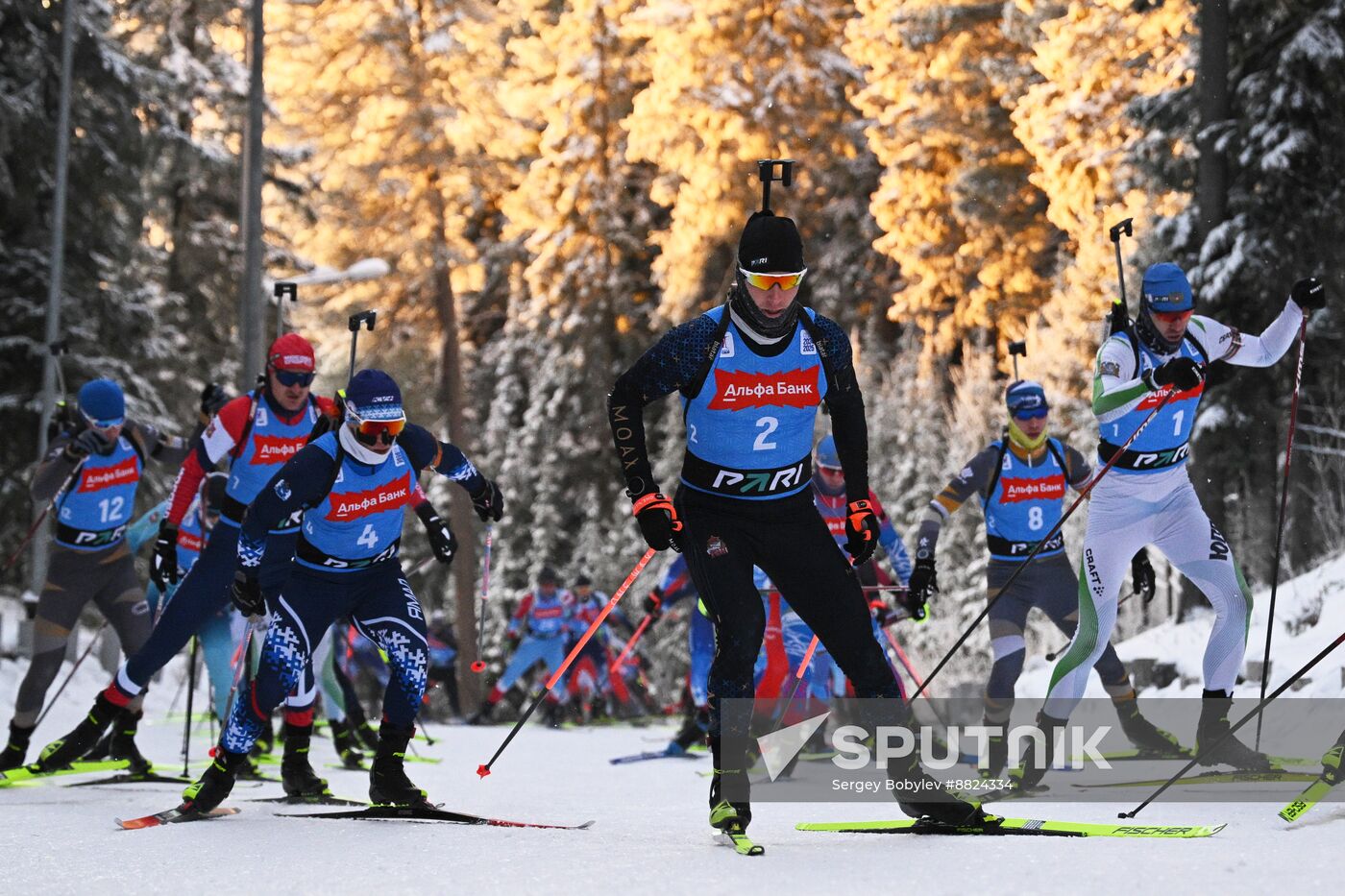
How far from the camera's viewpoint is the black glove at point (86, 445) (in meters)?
10.1

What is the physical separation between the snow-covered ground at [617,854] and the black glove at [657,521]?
1066mm

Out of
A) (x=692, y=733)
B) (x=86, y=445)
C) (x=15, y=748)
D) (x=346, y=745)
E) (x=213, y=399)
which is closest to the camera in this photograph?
(x=15, y=748)

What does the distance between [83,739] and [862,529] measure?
4696 millimetres

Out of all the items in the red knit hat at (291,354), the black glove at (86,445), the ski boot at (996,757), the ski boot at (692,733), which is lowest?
the ski boot at (692,733)

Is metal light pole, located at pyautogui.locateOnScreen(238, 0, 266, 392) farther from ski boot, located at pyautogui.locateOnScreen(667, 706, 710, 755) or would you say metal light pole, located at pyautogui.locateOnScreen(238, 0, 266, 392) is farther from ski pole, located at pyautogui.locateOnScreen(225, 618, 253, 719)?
ski pole, located at pyautogui.locateOnScreen(225, 618, 253, 719)

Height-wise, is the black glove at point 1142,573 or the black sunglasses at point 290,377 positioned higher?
the black sunglasses at point 290,377

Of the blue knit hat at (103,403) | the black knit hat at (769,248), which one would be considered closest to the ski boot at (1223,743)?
the black knit hat at (769,248)

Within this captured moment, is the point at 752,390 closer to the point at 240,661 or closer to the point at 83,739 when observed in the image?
the point at 240,661

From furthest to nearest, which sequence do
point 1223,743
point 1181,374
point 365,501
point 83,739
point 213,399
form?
point 213,399 < point 83,739 < point 1223,743 < point 365,501 < point 1181,374

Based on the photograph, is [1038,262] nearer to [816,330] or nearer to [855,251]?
[855,251]

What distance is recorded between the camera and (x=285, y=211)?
107 ft

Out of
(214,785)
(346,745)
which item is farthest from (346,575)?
(346,745)

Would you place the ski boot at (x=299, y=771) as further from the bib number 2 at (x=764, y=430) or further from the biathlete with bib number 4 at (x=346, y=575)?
the bib number 2 at (x=764, y=430)

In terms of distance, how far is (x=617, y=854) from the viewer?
5.95m
